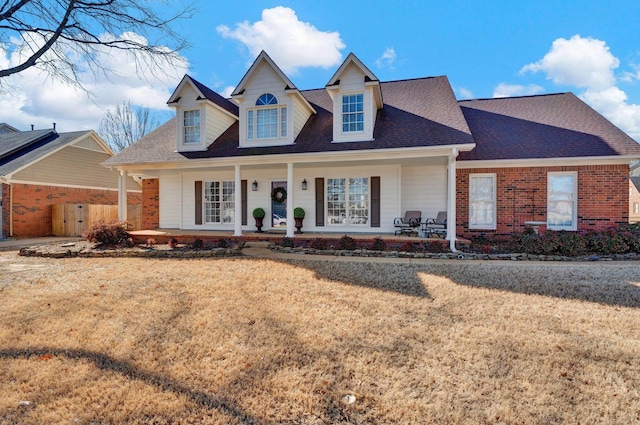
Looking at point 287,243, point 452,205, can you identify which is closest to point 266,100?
point 287,243

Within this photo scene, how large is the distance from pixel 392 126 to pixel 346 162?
2.02m

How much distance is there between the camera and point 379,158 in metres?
10.6

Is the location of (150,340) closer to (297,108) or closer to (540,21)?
(297,108)

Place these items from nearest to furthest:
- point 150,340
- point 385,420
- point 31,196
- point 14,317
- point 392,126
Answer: point 385,420, point 150,340, point 14,317, point 392,126, point 31,196

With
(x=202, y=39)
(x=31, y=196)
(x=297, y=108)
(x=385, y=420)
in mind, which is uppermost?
(x=202, y=39)

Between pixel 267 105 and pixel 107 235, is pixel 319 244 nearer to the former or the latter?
pixel 267 105

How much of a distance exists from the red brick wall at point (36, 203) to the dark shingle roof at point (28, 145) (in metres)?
1.30

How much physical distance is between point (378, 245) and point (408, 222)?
241 cm

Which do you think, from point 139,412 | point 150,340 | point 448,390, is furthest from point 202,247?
point 448,390

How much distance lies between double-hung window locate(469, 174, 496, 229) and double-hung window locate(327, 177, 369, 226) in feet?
12.2

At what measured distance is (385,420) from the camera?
109 inches

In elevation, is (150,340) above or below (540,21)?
below

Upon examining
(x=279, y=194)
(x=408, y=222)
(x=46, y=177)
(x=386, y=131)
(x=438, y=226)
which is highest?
(x=386, y=131)

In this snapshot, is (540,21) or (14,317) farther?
(540,21)
